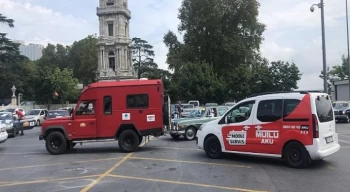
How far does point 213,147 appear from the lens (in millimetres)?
12141

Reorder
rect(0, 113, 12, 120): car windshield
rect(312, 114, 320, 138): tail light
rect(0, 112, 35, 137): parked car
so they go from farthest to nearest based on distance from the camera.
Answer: rect(0, 113, 12, 120): car windshield
rect(0, 112, 35, 137): parked car
rect(312, 114, 320, 138): tail light

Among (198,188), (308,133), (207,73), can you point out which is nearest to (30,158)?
(198,188)

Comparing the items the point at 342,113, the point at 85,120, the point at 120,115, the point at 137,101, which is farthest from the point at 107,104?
the point at 342,113

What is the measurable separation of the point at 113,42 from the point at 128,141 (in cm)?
7309

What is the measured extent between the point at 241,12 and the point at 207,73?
11417 mm

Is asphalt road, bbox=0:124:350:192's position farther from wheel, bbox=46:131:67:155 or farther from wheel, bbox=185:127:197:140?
wheel, bbox=185:127:197:140

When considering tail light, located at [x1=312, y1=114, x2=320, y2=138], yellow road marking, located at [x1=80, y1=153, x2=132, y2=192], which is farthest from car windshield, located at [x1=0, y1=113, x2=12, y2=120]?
tail light, located at [x1=312, y1=114, x2=320, y2=138]

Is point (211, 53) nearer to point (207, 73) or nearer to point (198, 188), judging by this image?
point (207, 73)

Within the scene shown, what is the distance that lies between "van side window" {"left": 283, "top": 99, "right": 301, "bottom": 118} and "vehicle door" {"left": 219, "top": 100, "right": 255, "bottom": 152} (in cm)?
99

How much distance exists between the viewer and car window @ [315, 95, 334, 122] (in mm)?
10125

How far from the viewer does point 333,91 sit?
48.9 metres

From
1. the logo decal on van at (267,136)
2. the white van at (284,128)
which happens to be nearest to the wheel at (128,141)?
the white van at (284,128)

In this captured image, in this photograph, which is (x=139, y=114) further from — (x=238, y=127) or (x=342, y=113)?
(x=342, y=113)

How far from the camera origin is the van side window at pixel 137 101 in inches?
567
